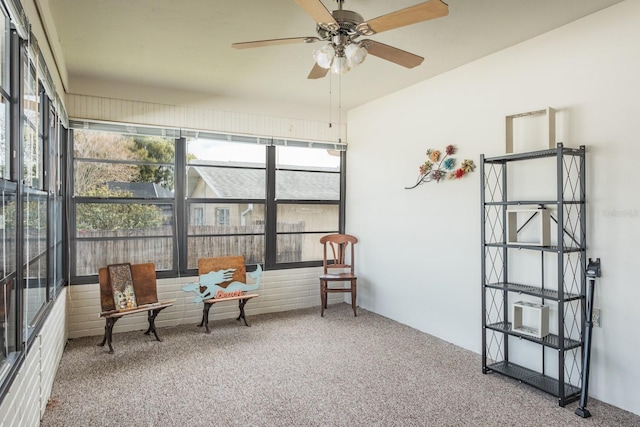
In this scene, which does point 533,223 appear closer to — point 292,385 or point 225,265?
point 292,385

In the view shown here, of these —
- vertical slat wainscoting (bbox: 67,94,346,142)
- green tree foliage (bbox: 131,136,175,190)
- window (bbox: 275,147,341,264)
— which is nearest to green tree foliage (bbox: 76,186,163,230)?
green tree foliage (bbox: 131,136,175,190)

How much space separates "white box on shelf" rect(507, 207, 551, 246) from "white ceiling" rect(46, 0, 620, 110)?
1.36 metres

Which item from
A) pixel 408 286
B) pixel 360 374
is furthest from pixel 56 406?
pixel 408 286

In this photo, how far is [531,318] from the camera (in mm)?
3311

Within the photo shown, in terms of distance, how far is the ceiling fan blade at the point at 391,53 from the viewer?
2.50m

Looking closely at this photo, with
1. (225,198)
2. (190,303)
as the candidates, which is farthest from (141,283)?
(225,198)

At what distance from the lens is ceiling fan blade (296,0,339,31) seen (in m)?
1.96

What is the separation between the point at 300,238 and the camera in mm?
5430

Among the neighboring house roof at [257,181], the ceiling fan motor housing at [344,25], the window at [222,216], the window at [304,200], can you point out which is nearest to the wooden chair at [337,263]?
the window at [304,200]

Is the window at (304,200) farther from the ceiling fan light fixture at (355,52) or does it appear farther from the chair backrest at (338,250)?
the ceiling fan light fixture at (355,52)

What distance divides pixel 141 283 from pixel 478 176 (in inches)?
136

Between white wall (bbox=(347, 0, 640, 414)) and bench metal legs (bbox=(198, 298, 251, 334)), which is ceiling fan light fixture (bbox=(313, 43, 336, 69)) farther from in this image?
bench metal legs (bbox=(198, 298, 251, 334))

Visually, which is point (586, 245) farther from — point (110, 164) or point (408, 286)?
point (110, 164)

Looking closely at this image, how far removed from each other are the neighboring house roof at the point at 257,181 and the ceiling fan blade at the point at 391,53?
280 centimetres
